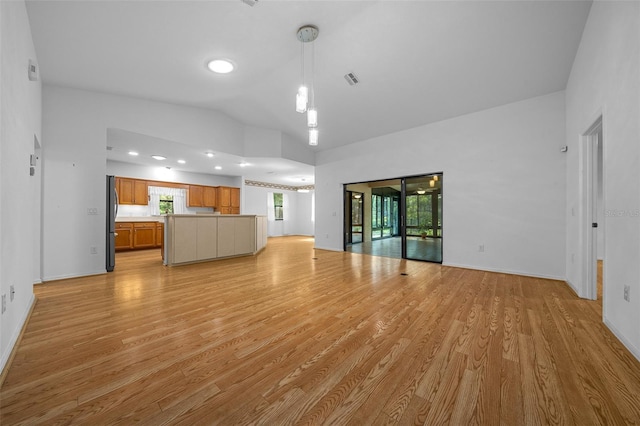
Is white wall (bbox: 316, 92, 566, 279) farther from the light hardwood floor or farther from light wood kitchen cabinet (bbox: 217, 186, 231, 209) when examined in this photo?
light wood kitchen cabinet (bbox: 217, 186, 231, 209)

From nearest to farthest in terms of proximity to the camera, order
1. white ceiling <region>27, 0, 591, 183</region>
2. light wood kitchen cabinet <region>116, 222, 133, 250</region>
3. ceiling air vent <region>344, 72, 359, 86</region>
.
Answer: white ceiling <region>27, 0, 591, 183</region>, ceiling air vent <region>344, 72, 359, 86</region>, light wood kitchen cabinet <region>116, 222, 133, 250</region>

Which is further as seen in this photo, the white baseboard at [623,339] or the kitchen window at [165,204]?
the kitchen window at [165,204]

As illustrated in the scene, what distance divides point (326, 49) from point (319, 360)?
3.73 metres

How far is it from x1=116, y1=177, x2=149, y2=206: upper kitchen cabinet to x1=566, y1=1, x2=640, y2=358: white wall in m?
9.61

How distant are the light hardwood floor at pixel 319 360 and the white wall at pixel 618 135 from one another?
1.10ft

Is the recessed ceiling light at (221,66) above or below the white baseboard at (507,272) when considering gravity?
above

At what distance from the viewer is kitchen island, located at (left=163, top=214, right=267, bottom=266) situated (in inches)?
191

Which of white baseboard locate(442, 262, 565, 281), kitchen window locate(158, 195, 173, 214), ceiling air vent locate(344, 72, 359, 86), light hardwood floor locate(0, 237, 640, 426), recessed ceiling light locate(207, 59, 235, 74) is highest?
ceiling air vent locate(344, 72, 359, 86)

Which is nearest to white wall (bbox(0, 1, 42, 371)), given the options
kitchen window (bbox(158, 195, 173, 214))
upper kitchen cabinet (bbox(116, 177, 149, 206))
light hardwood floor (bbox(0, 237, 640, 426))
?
light hardwood floor (bbox(0, 237, 640, 426))

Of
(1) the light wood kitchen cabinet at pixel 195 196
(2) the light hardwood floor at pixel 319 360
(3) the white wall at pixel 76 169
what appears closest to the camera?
(2) the light hardwood floor at pixel 319 360

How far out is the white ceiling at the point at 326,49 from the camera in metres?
2.72

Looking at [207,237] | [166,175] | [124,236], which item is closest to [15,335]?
[207,237]

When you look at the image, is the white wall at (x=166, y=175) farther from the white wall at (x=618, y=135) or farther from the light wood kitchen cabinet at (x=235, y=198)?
the white wall at (x=618, y=135)

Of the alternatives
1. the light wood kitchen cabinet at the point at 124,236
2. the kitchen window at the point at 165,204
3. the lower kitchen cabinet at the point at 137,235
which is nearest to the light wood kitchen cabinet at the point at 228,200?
the kitchen window at the point at 165,204
